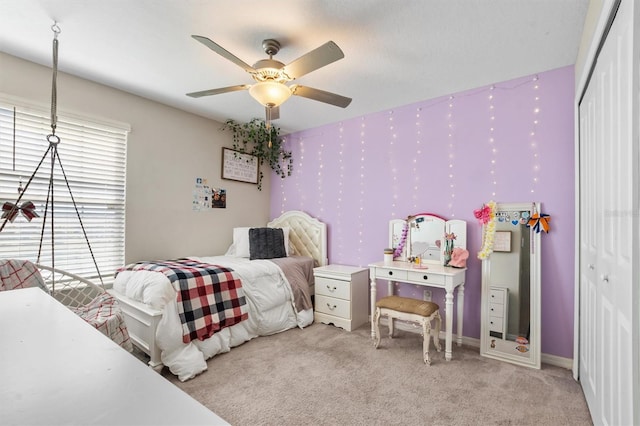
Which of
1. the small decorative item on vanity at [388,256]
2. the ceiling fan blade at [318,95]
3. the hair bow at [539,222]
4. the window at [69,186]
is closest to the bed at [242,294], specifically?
the window at [69,186]

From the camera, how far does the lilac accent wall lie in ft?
8.74

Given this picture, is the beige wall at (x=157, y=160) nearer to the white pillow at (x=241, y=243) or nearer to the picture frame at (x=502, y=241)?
the white pillow at (x=241, y=243)

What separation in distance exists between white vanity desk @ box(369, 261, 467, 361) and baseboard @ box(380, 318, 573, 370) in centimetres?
11

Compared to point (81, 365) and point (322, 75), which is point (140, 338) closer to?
point (81, 365)

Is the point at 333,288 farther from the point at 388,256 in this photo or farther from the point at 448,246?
the point at 448,246

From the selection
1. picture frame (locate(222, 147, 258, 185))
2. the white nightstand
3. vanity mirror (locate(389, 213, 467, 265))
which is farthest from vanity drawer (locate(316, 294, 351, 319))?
picture frame (locate(222, 147, 258, 185))

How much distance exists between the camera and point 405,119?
Answer: 11.6 ft

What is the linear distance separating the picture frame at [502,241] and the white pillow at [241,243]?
7.59 ft

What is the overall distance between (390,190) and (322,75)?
1460 millimetres

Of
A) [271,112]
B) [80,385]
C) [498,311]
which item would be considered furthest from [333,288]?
[80,385]

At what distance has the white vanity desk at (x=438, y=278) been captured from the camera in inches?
107

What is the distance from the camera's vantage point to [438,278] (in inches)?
111

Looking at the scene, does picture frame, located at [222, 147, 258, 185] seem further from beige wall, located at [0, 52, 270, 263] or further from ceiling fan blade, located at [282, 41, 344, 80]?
ceiling fan blade, located at [282, 41, 344, 80]

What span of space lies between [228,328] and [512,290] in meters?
2.48
